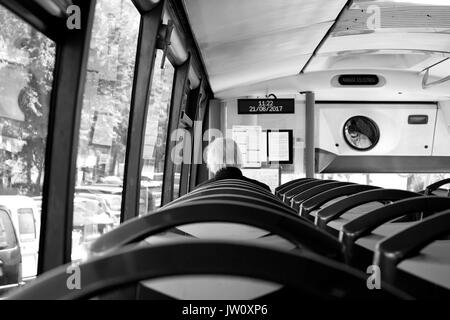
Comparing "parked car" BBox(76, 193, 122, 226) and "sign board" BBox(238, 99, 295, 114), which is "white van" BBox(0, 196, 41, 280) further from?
"sign board" BBox(238, 99, 295, 114)

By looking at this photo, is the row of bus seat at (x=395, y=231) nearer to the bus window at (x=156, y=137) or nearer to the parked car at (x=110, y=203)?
the parked car at (x=110, y=203)

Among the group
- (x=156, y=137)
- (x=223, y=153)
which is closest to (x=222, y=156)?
(x=223, y=153)

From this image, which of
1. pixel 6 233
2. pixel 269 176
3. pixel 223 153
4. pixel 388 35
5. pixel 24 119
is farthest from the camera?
pixel 269 176

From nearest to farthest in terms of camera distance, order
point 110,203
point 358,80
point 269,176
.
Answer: point 110,203
point 269,176
point 358,80

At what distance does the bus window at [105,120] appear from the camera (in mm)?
2547

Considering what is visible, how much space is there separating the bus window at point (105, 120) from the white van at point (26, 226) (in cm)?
22

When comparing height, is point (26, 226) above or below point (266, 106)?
below

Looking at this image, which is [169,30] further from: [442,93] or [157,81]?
[442,93]

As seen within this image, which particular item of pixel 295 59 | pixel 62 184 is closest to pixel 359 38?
pixel 295 59

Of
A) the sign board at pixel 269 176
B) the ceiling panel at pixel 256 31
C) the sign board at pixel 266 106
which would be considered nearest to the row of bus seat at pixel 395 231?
the ceiling panel at pixel 256 31

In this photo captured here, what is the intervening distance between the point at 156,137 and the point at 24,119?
242 cm

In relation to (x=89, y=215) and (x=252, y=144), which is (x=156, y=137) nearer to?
(x=89, y=215)

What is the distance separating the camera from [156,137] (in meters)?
4.47
